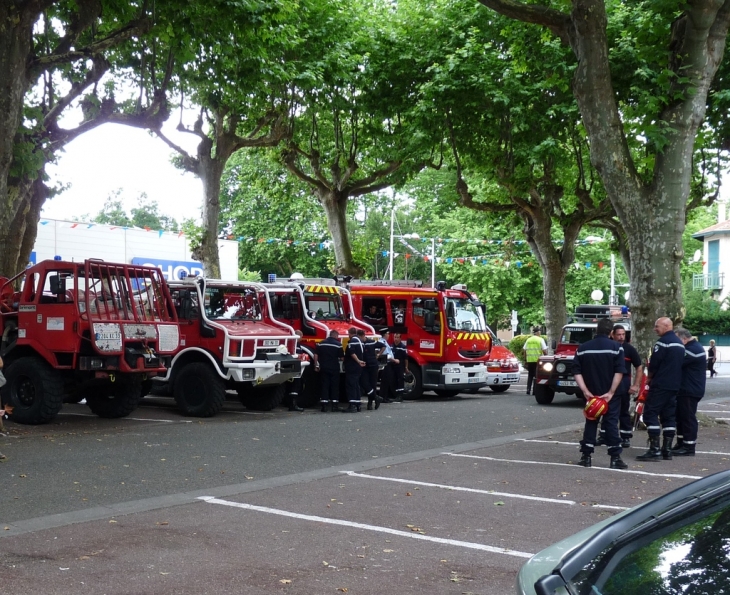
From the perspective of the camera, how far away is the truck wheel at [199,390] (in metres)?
16.6

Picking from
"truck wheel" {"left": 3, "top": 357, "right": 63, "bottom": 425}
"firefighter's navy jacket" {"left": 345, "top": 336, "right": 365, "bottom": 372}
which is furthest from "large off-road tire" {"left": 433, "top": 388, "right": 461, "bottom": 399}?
"truck wheel" {"left": 3, "top": 357, "right": 63, "bottom": 425}

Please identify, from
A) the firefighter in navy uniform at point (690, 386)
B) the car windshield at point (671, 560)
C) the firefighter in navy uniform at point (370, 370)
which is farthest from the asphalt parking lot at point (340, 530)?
the firefighter in navy uniform at point (370, 370)

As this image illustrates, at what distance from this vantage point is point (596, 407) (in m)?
11.0

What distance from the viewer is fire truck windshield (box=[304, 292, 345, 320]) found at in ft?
66.7

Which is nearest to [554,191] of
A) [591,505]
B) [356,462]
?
[356,462]

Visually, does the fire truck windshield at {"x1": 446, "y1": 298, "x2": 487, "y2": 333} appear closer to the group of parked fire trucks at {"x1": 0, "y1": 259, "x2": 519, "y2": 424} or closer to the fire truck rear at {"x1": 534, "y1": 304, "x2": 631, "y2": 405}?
the fire truck rear at {"x1": 534, "y1": 304, "x2": 631, "y2": 405}

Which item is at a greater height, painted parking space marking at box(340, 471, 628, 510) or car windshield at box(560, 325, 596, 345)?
car windshield at box(560, 325, 596, 345)

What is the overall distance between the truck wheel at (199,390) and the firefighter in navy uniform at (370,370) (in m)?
3.23

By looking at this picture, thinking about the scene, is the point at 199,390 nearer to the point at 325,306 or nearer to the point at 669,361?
the point at 325,306

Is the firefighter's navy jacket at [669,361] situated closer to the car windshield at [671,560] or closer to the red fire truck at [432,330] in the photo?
the car windshield at [671,560]

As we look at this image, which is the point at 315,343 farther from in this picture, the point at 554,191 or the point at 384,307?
the point at 554,191

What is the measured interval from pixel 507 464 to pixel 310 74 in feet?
46.4

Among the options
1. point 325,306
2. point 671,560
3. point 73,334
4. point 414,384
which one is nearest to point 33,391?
point 73,334

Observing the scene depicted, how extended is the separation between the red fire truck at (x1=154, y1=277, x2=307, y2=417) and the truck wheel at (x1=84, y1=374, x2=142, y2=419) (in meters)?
0.95
